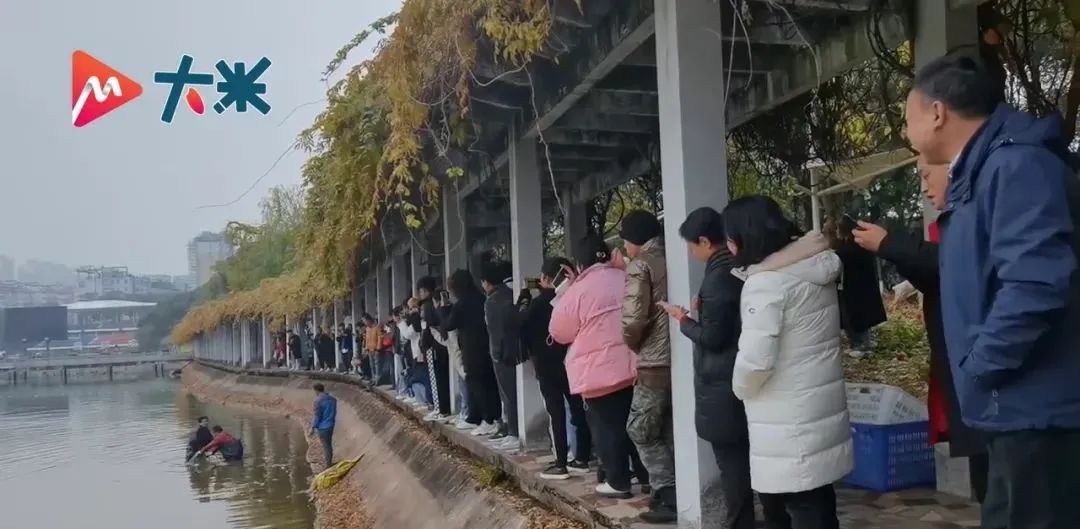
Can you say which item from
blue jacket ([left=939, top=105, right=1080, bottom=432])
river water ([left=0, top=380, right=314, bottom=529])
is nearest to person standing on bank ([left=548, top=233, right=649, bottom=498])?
blue jacket ([left=939, top=105, right=1080, bottom=432])

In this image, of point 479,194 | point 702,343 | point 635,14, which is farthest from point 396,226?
point 702,343

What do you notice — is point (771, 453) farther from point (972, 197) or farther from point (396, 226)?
point (396, 226)

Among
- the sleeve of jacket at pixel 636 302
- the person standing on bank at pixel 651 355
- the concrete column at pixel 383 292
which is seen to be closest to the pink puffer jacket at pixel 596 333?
the person standing on bank at pixel 651 355

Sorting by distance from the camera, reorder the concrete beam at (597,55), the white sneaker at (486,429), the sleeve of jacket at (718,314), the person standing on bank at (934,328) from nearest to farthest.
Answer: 1. the person standing on bank at (934,328)
2. the sleeve of jacket at (718,314)
3. the concrete beam at (597,55)
4. the white sneaker at (486,429)

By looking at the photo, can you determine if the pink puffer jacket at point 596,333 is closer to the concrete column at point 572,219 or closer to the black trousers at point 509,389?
the black trousers at point 509,389

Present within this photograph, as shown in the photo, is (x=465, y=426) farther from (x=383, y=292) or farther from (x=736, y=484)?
(x=383, y=292)

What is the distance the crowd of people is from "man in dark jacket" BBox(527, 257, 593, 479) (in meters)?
0.01

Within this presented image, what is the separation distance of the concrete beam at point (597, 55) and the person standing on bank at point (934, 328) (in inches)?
86.8

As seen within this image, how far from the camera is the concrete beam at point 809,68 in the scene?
185 inches

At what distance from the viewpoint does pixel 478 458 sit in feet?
25.2

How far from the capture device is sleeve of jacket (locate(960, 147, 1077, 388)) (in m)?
1.75

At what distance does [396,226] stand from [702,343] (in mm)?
8992

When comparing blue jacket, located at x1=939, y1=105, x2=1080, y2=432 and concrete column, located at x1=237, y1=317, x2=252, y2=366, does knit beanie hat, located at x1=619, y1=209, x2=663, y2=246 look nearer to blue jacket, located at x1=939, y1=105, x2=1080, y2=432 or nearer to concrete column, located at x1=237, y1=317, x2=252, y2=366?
blue jacket, located at x1=939, y1=105, x2=1080, y2=432

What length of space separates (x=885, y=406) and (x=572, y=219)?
6.22 metres
